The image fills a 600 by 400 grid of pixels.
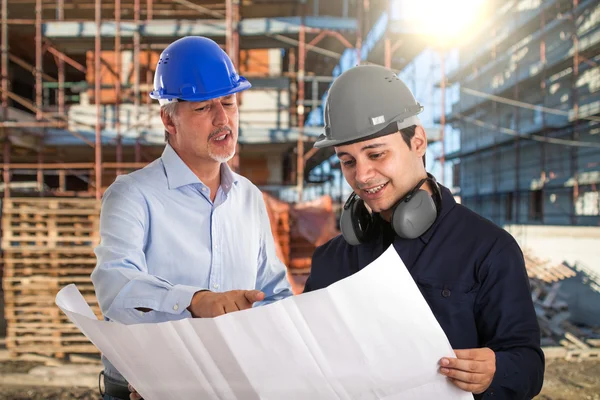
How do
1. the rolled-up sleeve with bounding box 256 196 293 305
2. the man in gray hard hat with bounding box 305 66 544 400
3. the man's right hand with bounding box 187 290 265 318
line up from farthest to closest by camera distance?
the rolled-up sleeve with bounding box 256 196 293 305, the man in gray hard hat with bounding box 305 66 544 400, the man's right hand with bounding box 187 290 265 318

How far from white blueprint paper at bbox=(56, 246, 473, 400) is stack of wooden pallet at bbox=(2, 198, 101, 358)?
20.8 ft

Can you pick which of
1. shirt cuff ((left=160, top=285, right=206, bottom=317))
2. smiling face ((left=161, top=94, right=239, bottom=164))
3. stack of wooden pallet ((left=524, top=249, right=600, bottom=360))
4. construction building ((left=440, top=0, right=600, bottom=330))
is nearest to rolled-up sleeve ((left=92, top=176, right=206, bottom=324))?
shirt cuff ((left=160, top=285, right=206, bottom=317))

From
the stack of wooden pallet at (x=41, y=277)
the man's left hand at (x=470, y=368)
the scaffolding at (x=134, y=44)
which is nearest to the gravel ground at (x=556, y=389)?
the stack of wooden pallet at (x=41, y=277)

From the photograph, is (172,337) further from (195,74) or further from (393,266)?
(195,74)

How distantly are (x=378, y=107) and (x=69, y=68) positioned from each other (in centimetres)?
1774

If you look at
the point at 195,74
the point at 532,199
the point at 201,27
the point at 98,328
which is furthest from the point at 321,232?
the point at 532,199

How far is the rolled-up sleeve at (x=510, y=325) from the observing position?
3.51ft

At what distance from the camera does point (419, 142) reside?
4.50 feet

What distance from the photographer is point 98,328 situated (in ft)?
2.95

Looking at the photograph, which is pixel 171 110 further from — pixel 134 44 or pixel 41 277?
pixel 134 44

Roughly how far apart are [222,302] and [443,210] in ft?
2.04

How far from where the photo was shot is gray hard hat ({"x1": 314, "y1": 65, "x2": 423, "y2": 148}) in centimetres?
130

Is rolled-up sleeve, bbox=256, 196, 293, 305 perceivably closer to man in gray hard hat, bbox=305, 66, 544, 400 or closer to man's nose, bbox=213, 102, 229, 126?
man's nose, bbox=213, 102, 229, 126

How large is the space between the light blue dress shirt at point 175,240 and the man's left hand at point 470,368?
2.13 feet
